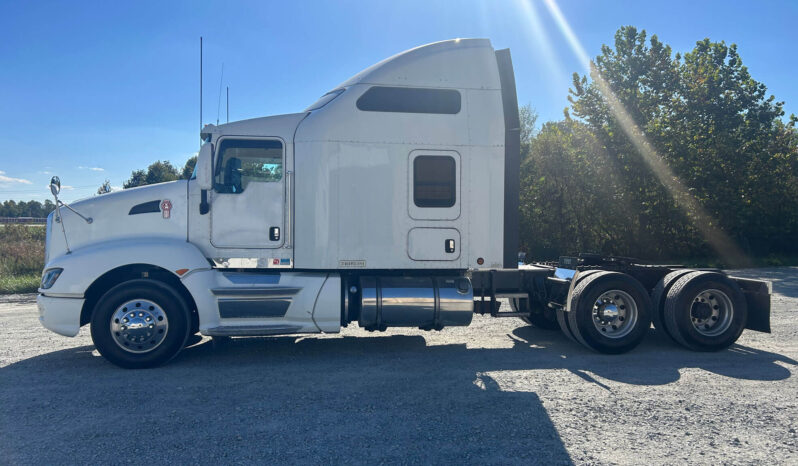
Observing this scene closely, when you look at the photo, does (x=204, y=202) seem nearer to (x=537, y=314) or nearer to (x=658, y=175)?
(x=537, y=314)

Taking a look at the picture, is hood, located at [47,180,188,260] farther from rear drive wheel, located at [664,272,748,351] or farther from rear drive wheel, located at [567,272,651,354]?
rear drive wheel, located at [664,272,748,351]

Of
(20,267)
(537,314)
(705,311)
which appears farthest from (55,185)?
(20,267)

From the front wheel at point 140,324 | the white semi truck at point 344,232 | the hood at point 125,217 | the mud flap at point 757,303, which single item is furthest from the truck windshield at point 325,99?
the mud flap at point 757,303

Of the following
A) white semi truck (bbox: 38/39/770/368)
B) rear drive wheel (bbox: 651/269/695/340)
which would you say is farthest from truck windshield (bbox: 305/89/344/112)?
rear drive wheel (bbox: 651/269/695/340)

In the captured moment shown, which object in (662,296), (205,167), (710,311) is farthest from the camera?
(662,296)

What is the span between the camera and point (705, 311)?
6777 millimetres

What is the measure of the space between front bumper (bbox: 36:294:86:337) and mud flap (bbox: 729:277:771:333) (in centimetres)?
870

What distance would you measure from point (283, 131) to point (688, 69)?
24.7 meters

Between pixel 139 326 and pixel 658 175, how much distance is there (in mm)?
19452

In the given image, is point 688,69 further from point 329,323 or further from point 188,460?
point 188,460

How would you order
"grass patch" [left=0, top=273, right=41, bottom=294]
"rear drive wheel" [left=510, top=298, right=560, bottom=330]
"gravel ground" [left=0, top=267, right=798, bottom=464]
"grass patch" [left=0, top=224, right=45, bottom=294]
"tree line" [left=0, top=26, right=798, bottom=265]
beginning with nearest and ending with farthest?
"gravel ground" [left=0, top=267, right=798, bottom=464], "rear drive wheel" [left=510, top=298, right=560, bottom=330], "grass patch" [left=0, top=273, right=41, bottom=294], "grass patch" [left=0, top=224, right=45, bottom=294], "tree line" [left=0, top=26, right=798, bottom=265]

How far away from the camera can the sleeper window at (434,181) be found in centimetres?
643

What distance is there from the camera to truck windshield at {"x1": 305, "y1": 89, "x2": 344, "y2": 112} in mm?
6504

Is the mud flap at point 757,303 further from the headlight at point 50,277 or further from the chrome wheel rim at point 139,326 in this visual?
the headlight at point 50,277
